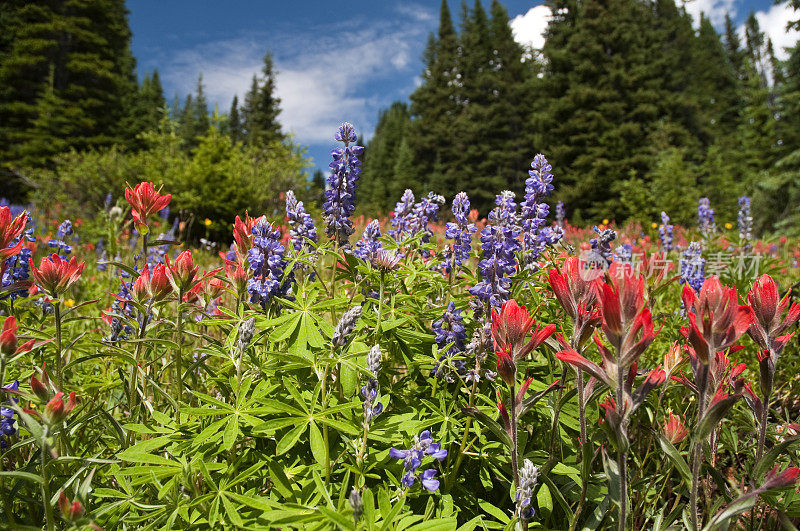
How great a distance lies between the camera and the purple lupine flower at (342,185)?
174 cm

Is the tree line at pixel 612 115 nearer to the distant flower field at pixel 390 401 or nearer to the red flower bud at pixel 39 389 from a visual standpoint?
the distant flower field at pixel 390 401

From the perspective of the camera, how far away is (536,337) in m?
0.97

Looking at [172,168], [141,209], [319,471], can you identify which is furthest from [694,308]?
[172,168]

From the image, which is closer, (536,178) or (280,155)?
(536,178)

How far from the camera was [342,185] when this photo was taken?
1.77m

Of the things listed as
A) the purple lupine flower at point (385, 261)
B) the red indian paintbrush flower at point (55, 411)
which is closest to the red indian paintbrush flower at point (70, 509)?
the red indian paintbrush flower at point (55, 411)

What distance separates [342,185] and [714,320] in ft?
4.37

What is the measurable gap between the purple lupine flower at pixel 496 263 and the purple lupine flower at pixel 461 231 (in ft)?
0.69

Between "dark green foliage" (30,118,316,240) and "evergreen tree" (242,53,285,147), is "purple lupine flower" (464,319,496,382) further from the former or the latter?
"evergreen tree" (242,53,285,147)

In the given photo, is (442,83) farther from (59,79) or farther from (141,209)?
(141,209)

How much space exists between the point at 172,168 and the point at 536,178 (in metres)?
10.6

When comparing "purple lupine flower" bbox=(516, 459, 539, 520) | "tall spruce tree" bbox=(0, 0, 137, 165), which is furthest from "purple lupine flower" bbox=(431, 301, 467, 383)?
"tall spruce tree" bbox=(0, 0, 137, 165)

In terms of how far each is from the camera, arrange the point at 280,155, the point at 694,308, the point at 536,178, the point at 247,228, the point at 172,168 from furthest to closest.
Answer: the point at 280,155
the point at 172,168
the point at 536,178
the point at 247,228
the point at 694,308

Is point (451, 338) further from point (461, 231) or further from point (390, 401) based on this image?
point (461, 231)
